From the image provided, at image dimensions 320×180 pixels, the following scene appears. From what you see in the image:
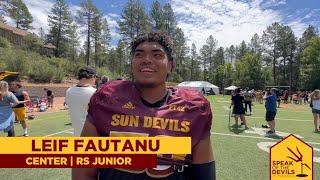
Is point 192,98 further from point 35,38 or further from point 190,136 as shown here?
point 35,38

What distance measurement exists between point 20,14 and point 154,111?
84.3 m

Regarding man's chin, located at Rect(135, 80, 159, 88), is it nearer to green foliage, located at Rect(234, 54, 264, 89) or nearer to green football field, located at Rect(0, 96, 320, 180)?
green football field, located at Rect(0, 96, 320, 180)

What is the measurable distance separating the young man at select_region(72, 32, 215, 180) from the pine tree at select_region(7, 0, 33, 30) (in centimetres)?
7655

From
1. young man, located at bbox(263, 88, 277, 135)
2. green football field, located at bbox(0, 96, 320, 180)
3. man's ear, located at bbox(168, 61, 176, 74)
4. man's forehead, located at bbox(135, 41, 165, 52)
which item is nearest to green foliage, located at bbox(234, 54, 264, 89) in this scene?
green football field, located at bbox(0, 96, 320, 180)

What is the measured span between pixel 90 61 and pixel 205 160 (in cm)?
7635

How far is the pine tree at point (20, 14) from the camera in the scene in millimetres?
73912

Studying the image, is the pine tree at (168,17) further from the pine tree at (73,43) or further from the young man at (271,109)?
the young man at (271,109)

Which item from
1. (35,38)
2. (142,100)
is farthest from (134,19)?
(142,100)

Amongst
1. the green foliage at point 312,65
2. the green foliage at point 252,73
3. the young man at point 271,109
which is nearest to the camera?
the young man at point 271,109

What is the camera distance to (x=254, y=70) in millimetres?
84688

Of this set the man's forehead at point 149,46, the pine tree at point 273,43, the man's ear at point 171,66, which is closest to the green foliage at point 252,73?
the pine tree at point 273,43

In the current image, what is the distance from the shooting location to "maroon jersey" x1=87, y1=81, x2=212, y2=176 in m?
2.06

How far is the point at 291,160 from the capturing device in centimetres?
457

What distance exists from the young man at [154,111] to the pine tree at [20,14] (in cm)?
7655
